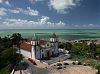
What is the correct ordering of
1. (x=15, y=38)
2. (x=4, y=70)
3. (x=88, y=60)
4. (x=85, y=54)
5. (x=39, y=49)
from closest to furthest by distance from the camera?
(x=4, y=70)
(x=39, y=49)
(x=88, y=60)
(x=85, y=54)
(x=15, y=38)

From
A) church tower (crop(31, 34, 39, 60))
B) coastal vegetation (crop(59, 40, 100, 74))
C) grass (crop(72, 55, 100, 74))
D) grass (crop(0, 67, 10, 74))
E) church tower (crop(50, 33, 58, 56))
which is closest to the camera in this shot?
grass (crop(0, 67, 10, 74))

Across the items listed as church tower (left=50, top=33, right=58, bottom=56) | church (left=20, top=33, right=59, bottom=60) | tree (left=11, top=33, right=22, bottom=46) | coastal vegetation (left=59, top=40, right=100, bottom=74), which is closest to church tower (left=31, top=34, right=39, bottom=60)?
church (left=20, top=33, right=59, bottom=60)

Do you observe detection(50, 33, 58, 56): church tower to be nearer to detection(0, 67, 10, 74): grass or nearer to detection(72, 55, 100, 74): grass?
detection(72, 55, 100, 74): grass

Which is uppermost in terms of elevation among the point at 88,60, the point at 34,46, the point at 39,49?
the point at 34,46

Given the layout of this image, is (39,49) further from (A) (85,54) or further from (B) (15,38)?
(B) (15,38)

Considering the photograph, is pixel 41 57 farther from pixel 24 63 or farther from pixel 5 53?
pixel 5 53

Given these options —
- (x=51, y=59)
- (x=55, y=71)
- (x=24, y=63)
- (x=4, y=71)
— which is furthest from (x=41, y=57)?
(x=4, y=71)

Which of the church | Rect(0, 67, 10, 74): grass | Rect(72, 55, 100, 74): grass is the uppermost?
the church

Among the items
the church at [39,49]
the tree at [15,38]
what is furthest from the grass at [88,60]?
the tree at [15,38]

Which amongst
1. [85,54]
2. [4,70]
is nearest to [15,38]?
[85,54]
